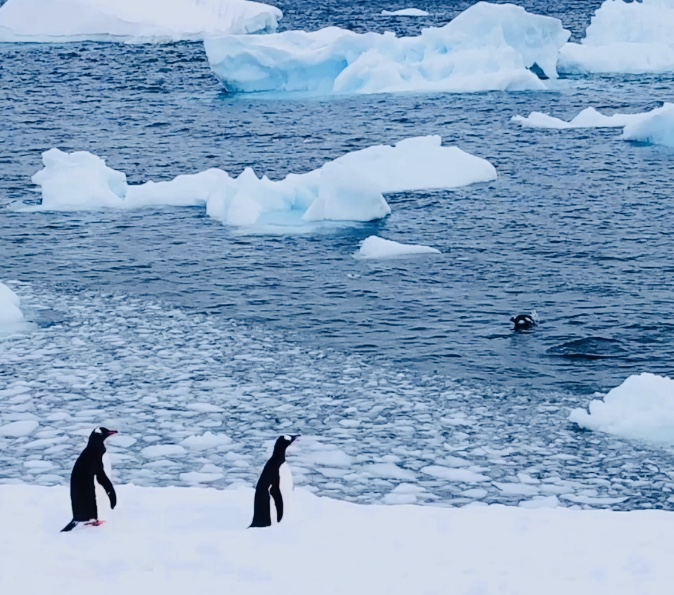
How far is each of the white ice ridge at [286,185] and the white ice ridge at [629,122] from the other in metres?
4.56

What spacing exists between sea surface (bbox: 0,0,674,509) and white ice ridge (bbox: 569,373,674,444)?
0.24 meters

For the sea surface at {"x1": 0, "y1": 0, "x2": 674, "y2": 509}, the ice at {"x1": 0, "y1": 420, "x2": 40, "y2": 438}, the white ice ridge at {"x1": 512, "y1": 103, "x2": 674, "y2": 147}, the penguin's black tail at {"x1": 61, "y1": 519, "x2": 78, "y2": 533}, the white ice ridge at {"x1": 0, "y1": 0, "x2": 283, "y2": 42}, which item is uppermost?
the white ice ridge at {"x1": 0, "y1": 0, "x2": 283, "y2": 42}

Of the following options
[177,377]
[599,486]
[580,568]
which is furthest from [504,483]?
[177,377]

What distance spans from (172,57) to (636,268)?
28.6m

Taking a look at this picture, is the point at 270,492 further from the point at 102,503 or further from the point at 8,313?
the point at 8,313

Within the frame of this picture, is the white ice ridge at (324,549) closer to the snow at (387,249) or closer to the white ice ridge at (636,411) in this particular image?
the white ice ridge at (636,411)

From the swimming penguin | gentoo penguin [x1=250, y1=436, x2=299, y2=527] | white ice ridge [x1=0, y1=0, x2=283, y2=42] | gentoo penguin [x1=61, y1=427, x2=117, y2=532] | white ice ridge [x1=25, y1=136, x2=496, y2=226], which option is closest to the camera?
gentoo penguin [x1=61, y1=427, x2=117, y2=532]

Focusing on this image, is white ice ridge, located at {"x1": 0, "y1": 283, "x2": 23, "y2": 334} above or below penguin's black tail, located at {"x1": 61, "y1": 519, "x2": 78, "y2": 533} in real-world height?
below

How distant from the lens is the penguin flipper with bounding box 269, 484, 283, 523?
7203mm

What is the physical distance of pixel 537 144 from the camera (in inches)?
968

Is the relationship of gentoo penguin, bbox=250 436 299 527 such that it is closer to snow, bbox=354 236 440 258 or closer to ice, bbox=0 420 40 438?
ice, bbox=0 420 40 438

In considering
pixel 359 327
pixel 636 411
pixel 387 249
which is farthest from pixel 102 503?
pixel 387 249

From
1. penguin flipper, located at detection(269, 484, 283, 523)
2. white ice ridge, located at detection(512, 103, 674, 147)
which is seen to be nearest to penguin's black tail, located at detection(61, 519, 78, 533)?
penguin flipper, located at detection(269, 484, 283, 523)

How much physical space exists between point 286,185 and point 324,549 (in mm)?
12783
